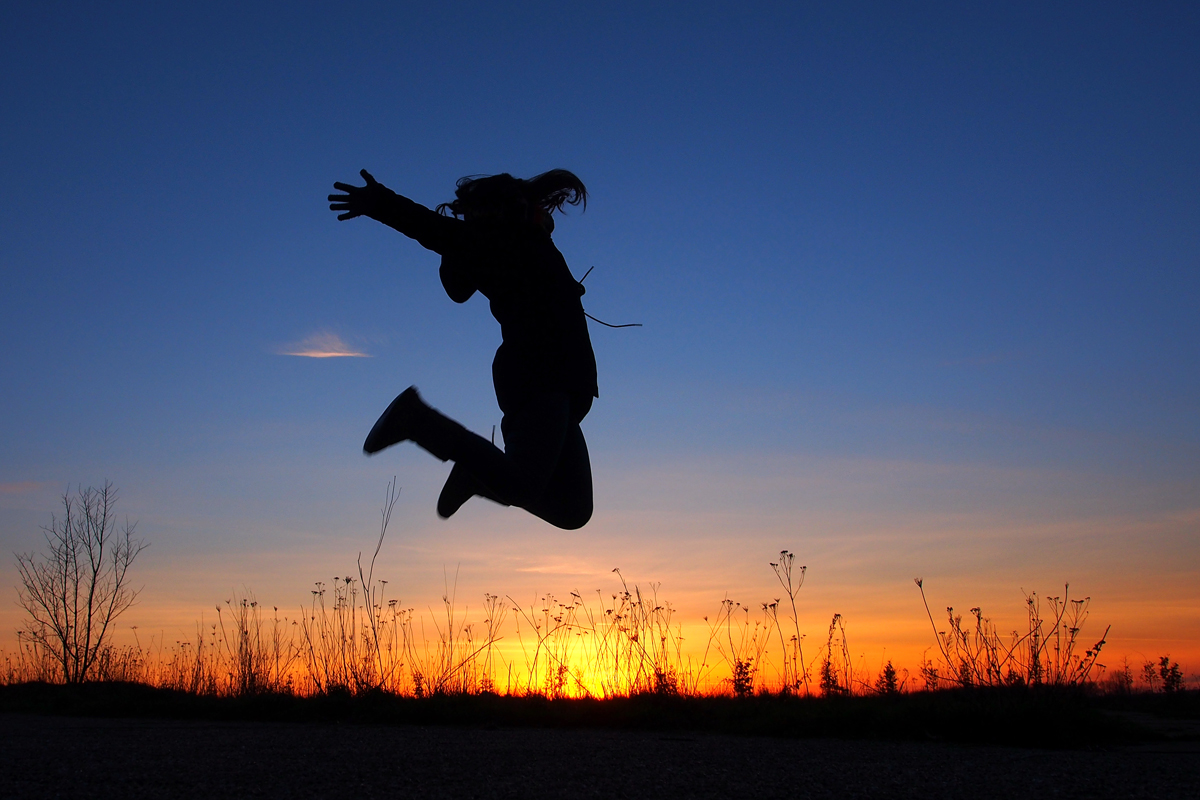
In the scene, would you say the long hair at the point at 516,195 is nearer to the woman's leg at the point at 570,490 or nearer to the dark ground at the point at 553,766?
the woman's leg at the point at 570,490

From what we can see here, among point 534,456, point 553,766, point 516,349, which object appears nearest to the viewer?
point 534,456

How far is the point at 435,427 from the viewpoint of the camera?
2.97 m

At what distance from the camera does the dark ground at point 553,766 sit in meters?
3.03

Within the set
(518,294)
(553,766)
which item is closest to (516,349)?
(518,294)

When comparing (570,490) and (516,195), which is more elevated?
(516,195)

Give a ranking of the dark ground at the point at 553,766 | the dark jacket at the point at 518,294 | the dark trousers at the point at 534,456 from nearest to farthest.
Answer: the dark trousers at the point at 534,456
the dark ground at the point at 553,766
the dark jacket at the point at 518,294

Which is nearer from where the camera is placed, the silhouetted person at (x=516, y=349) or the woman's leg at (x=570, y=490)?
the silhouetted person at (x=516, y=349)

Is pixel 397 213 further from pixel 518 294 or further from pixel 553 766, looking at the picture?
pixel 553 766

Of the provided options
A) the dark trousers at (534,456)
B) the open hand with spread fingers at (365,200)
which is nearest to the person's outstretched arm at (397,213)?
the open hand with spread fingers at (365,200)

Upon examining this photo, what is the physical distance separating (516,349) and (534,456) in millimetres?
471

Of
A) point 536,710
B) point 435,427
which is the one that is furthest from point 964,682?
point 435,427

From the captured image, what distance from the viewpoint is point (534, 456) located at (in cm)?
298

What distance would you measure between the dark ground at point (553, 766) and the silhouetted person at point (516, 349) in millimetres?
1065

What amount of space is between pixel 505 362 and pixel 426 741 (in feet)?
7.58
